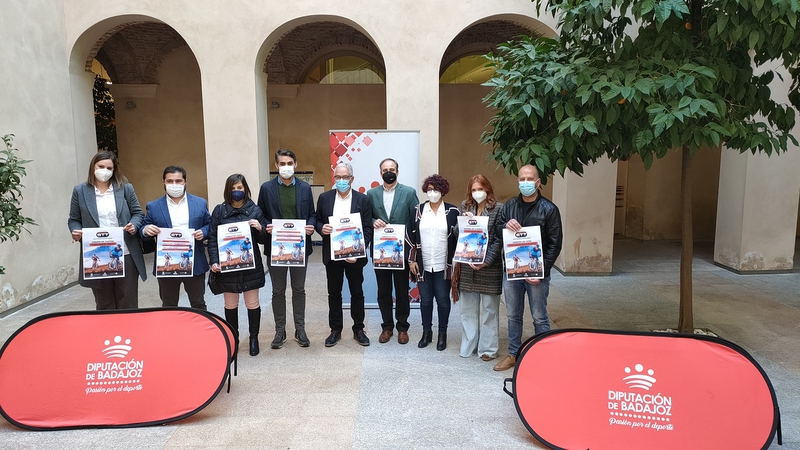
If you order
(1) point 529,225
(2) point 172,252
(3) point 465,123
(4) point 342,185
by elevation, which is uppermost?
(3) point 465,123

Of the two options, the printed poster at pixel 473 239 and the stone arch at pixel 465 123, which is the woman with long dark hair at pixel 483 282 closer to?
the printed poster at pixel 473 239

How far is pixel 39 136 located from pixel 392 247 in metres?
6.15

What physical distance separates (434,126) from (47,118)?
242 inches

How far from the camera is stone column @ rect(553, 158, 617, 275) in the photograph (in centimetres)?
848

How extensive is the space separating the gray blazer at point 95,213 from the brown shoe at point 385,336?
8.18ft

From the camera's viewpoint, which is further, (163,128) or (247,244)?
(163,128)

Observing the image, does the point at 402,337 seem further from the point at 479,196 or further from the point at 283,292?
the point at 479,196

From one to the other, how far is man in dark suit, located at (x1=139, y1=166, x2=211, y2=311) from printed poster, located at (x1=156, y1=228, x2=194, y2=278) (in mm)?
77

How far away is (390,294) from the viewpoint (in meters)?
5.31

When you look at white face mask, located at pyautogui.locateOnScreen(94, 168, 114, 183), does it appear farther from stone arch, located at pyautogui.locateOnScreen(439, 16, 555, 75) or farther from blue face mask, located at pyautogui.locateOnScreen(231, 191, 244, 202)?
stone arch, located at pyautogui.locateOnScreen(439, 16, 555, 75)

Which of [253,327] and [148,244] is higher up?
[148,244]

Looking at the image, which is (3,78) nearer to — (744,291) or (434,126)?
(434,126)

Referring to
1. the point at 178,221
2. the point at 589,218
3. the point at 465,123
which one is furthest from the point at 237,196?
the point at 465,123

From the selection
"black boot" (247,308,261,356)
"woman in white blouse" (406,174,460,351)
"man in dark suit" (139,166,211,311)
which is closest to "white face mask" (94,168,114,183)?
"man in dark suit" (139,166,211,311)
